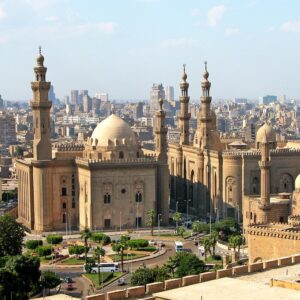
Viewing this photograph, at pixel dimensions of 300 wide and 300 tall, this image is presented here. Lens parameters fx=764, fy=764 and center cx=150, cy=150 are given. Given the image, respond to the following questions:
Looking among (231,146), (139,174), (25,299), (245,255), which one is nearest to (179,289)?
(25,299)

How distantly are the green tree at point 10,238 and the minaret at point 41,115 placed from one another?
11970mm

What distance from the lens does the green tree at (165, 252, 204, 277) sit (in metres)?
37.0

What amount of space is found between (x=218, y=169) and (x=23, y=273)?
2606cm

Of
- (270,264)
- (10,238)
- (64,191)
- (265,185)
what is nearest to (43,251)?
(10,238)

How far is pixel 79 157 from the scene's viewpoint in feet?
192

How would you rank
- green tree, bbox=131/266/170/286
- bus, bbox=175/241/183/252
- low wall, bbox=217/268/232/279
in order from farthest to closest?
bus, bbox=175/241/183/252, green tree, bbox=131/266/170/286, low wall, bbox=217/268/232/279

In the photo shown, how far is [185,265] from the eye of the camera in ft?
123

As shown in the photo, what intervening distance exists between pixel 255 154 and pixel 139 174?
878 centimetres

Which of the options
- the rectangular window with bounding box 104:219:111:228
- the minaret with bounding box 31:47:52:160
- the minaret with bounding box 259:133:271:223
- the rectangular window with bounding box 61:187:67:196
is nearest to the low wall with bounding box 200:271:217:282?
the minaret with bounding box 259:133:271:223

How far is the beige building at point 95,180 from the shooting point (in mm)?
55625

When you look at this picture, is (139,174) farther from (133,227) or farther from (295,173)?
(295,173)

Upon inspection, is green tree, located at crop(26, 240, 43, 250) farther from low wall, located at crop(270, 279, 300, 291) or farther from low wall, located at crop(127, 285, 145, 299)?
low wall, located at crop(270, 279, 300, 291)

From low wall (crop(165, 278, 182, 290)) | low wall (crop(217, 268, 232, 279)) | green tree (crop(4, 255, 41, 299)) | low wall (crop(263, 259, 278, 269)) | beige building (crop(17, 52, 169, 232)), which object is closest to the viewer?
low wall (crop(165, 278, 182, 290))

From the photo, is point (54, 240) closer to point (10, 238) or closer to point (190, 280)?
point (10, 238)
